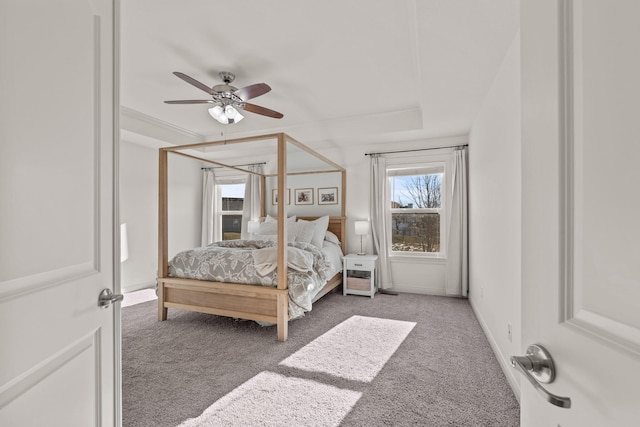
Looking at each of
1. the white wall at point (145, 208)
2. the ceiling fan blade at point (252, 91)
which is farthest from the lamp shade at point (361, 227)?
the white wall at point (145, 208)

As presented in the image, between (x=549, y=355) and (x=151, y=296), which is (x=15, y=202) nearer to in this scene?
(x=549, y=355)

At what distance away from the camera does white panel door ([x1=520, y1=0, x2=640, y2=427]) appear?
40cm

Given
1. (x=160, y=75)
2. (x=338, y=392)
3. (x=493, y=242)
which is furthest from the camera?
(x=160, y=75)

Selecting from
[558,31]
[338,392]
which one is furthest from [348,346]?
[558,31]

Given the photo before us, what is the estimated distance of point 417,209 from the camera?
4.46m

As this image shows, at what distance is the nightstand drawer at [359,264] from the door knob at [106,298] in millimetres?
3454

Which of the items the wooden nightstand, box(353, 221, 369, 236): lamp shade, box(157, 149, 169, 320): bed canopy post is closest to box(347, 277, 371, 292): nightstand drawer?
the wooden nightstand

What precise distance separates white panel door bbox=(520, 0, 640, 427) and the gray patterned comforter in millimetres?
2292

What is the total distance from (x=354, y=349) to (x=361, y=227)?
2128 millimetres

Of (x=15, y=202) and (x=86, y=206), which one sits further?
(x=86, y=206)

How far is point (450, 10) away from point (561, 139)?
4.97ft

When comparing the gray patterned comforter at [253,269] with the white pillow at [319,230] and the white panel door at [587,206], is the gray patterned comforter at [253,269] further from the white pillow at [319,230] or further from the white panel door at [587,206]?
the white panel door at [587,206]

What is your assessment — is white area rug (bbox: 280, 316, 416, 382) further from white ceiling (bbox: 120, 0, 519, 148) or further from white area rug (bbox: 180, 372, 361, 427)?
white ceiling (bbox: 120, 0, 519, 148)

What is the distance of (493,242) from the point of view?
2.50 metres
